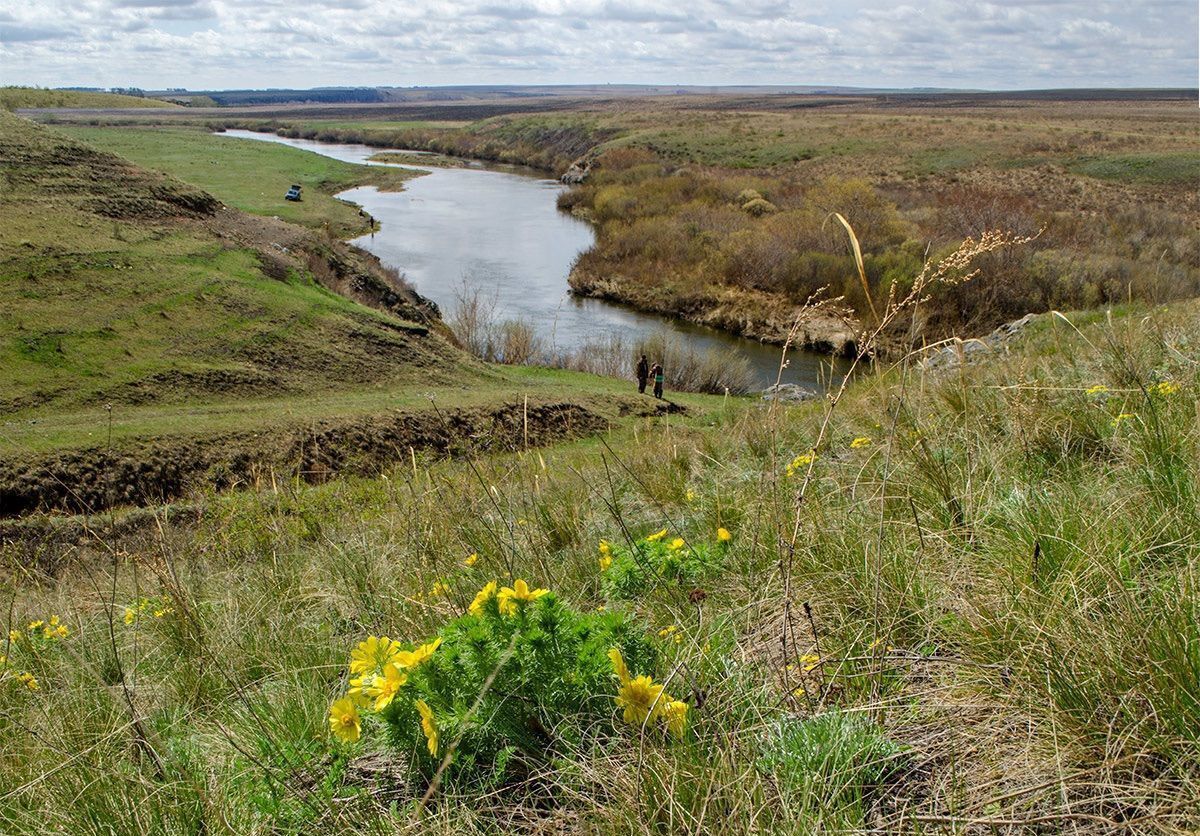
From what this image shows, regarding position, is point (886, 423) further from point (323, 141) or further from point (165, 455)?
point (323, 141)

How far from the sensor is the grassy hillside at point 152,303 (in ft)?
54.3

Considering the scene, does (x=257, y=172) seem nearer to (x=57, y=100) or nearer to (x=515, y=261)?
(x=515, y=261)

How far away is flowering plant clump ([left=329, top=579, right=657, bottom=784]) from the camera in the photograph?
223 cm

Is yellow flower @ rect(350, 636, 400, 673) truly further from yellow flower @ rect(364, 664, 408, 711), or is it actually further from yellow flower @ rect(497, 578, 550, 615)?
yellow flower @ rect(497, 578, 550, 615)

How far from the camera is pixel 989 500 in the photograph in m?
3.34

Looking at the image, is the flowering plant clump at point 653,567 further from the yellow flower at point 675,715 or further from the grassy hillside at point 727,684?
the yellow flower at point 675,715

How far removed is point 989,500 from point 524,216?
58.5m

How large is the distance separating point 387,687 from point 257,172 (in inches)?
2548

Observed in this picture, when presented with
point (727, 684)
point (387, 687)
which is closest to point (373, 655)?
point (387, 687)


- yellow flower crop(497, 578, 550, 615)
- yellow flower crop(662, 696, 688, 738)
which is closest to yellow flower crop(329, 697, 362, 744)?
yellow flower crop(497, 578, 550, 615)

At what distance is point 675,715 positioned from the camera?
7.03 feet

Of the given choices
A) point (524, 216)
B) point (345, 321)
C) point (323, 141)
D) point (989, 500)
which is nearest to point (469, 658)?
point (989, 500)

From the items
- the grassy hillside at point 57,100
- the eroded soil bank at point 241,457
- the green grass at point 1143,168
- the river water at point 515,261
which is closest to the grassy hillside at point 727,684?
the eroded soil bank at point 241,457

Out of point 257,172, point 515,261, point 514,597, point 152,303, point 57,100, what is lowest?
point 515,261
